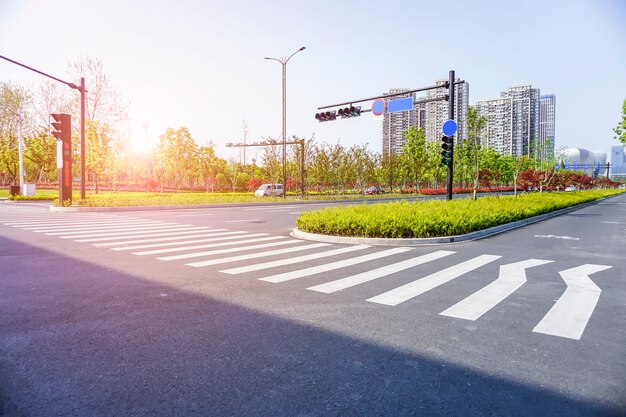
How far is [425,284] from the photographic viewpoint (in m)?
6.41

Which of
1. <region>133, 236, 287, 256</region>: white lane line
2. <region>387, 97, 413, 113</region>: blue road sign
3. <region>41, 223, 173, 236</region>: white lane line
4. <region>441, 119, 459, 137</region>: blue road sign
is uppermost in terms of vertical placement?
<region>387, 97, 413, 113</region>: blue road sign

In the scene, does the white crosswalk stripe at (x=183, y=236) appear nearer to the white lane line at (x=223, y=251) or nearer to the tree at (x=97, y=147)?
the white lane line at (x=223, y=251)

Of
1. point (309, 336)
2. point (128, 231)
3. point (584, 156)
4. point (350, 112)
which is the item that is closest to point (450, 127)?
point (350, 112)

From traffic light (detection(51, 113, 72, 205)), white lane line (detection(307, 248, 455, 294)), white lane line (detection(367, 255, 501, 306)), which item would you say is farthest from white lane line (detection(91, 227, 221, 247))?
traffic light (detection(51, 113, 72, 205))

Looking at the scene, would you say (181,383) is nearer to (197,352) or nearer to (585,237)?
(197,352)

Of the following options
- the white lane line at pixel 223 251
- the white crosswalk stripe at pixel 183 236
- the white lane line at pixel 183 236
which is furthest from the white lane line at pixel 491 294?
the white lane line at pixel 183 236

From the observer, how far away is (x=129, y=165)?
5988 cm

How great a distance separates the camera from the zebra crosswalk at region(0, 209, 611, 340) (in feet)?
17.4

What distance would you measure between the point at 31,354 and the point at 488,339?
14.7ft

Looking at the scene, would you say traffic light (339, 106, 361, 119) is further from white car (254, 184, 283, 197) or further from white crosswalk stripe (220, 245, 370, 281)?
white car (254, 184, 283, 197)

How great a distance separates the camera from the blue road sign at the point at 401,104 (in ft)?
60.0

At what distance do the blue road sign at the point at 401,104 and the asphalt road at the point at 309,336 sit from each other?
11.3 m

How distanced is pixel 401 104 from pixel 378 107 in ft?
4.53

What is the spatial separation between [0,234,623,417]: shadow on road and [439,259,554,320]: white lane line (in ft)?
5.27
